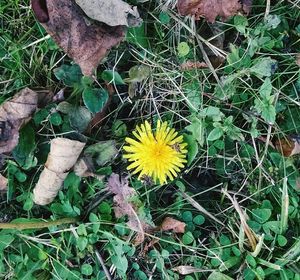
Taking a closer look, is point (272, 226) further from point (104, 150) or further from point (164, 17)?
point (164, 17)

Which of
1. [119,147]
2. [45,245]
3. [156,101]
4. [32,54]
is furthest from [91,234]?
[32,54]

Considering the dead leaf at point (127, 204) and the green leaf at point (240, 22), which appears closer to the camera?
the green leaf at point (240, 22)

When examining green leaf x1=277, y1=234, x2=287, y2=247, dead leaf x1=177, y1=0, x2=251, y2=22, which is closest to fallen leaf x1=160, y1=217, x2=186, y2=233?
green leaf x1=277, y1=234, x2=287, y2=247

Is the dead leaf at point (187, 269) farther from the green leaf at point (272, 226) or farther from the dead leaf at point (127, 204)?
the green leaf at point (272, 226)

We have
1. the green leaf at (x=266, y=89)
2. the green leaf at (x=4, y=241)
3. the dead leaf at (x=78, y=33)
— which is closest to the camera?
the dead leaf at (x=78, y=33)

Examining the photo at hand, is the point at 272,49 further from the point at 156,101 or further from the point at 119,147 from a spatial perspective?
the point at 119,147

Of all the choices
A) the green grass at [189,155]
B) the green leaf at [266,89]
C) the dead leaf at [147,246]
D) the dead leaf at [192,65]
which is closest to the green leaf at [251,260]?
the green grass at [189,155]

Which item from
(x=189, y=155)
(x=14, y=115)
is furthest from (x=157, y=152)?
(x=14, y=115)
